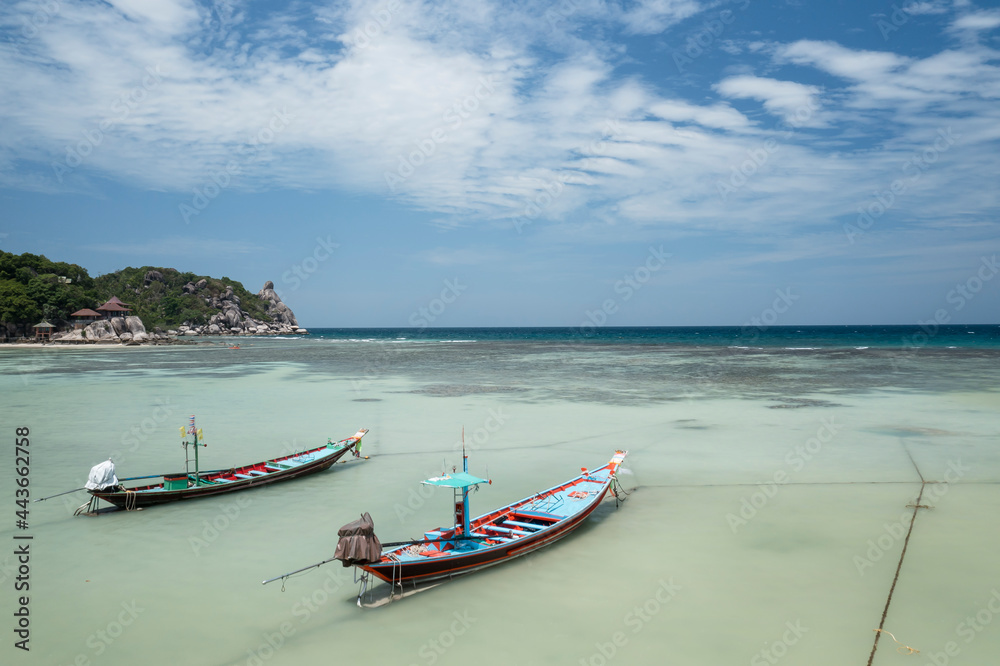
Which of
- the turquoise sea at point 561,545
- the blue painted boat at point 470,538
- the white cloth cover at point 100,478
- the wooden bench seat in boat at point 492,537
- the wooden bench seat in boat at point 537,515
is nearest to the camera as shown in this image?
the turquoise sea at point 561,545

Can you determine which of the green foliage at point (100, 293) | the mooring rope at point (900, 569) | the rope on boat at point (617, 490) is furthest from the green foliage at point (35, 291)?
the mooring rope at point (900, 569)

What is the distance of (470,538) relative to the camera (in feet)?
34.3

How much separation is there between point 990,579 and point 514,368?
45.0 m

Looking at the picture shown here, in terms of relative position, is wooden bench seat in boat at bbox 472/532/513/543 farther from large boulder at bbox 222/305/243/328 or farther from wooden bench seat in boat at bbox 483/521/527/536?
large boulder at bbox 222/305/243/328

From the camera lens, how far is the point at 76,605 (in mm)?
9578

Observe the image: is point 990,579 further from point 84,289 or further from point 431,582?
point 84,289

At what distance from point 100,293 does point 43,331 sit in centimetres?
3425

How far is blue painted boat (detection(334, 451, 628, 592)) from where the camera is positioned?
9547 mm

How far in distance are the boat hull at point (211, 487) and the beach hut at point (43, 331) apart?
324 feet

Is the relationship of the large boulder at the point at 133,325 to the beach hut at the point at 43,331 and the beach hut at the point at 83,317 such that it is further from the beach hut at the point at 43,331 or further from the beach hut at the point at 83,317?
the beach hut at the point at 43,331

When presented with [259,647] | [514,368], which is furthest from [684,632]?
[514,368]

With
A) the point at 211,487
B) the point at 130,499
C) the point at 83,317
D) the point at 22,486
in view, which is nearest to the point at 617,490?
the point at 211,487

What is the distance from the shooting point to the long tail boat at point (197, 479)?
44.2 ft

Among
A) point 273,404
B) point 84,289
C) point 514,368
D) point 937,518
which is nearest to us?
point 937,518
